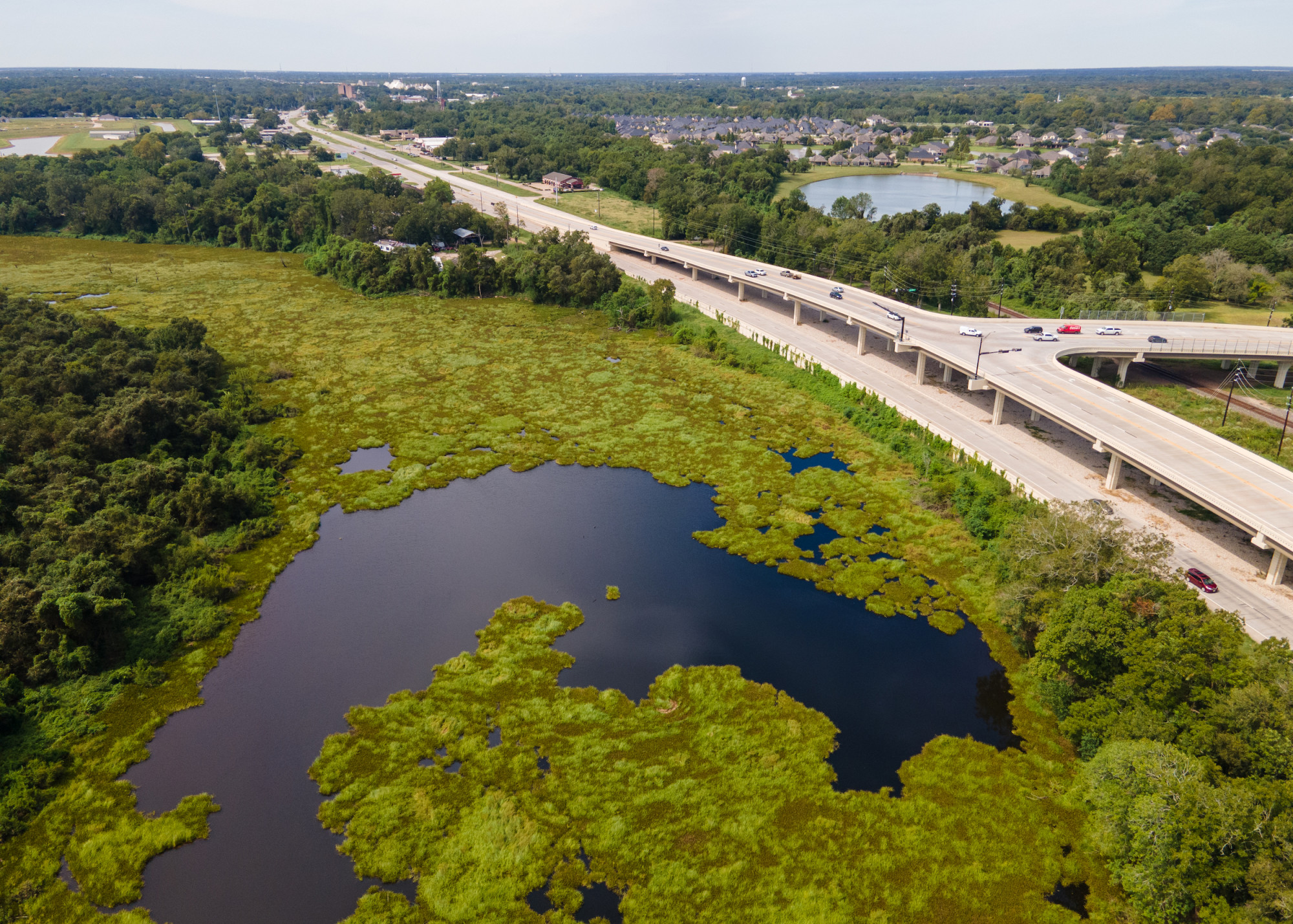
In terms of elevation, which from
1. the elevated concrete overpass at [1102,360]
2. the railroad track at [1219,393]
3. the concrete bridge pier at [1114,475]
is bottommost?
the concrete bridge pier at [1114,475]

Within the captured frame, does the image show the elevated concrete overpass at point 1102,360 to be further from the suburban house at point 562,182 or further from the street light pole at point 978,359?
the suburban house at point 562,182

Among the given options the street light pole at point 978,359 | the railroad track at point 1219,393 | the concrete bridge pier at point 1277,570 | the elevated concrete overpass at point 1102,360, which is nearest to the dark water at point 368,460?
the elevated concrete overpass at point 1102,360

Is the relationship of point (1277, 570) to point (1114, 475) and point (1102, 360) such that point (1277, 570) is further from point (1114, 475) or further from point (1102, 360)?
point (1102, 360)

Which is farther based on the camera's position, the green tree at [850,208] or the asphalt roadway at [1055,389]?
the green tree at [850,208]

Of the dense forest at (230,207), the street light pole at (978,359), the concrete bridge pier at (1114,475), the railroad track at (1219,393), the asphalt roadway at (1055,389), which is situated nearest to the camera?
the asphalt roadway at (1055,389)

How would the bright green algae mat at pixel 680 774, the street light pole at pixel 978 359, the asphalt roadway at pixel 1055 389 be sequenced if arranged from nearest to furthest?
the bright green algae mat at pixel 680 774
the asphalt roadway at pixel 1055 389
the street light pole at pixel 978 359

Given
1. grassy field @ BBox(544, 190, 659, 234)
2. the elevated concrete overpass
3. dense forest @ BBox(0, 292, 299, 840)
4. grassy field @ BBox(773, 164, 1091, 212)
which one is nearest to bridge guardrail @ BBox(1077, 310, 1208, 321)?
the elevated concrete overpass

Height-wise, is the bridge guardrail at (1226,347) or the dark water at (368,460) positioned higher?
the bridge guardrail at (1226,347)
